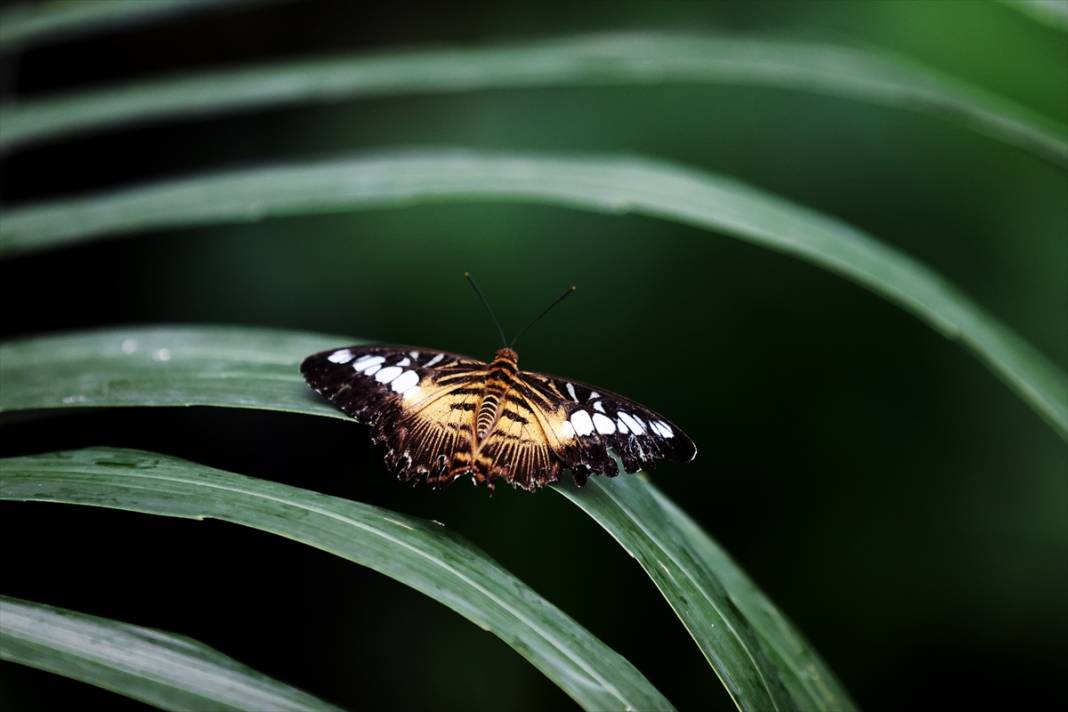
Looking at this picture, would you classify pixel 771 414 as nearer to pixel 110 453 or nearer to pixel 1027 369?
pixel 1027 369

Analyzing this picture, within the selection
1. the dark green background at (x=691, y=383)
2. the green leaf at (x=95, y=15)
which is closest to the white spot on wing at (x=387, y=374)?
the green leaf at (x=95, y=15)

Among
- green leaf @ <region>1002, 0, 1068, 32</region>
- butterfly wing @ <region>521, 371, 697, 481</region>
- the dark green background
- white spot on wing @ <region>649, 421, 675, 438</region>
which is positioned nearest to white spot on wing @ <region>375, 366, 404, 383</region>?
butterfly wing @ <region>521, 371, 697, 481</region>

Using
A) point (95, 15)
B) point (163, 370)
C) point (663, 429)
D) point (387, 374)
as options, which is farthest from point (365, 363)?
point (95, 15)

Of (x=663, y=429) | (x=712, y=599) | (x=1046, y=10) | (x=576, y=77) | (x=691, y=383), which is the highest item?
(x=691, y=383)

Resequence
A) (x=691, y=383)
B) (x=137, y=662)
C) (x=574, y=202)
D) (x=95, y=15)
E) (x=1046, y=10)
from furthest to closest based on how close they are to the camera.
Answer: (x=691, y=383) < (x=95, y=15) < (x=574, y=202) < (x=1046, y=10) < (x=137, y=662)

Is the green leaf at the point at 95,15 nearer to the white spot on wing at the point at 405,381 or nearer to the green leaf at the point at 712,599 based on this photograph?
the white spot on wing at the point at 405,381

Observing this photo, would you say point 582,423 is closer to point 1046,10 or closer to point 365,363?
point 365,363
